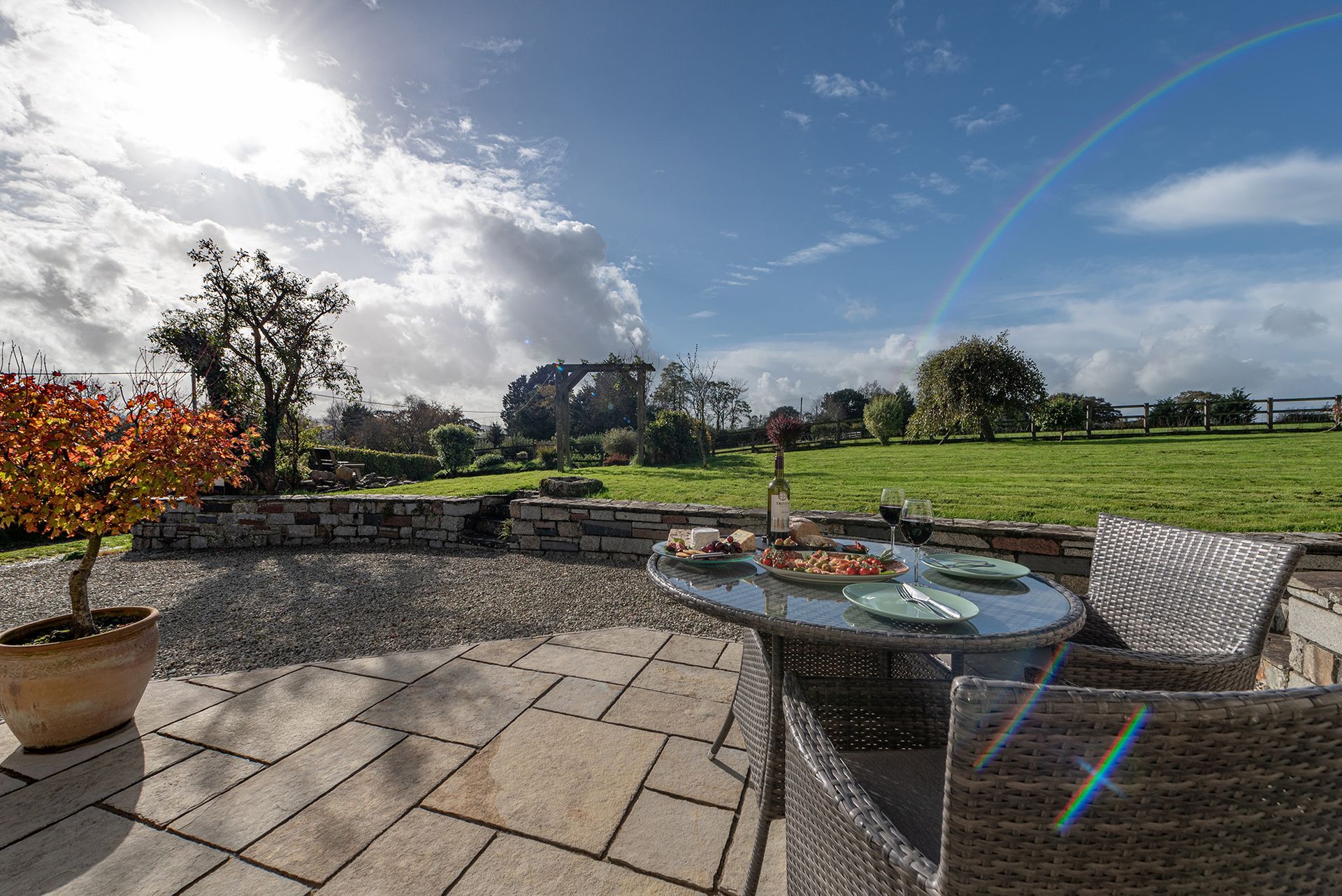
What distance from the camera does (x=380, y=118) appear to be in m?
4.93

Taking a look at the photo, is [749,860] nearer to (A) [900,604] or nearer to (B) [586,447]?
(A) [900,604]

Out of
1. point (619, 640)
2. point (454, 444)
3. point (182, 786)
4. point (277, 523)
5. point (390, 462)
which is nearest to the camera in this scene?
point (182, 786)

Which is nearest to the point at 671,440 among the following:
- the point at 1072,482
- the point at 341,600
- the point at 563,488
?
the point at 563,488

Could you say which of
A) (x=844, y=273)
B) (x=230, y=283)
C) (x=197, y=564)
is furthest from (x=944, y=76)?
(x=230, y=283)

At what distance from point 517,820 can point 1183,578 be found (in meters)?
2.15

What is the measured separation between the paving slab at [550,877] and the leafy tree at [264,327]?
29.6 feet

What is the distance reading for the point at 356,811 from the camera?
1.58 m

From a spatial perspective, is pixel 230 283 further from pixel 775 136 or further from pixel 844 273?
pixel 844 273

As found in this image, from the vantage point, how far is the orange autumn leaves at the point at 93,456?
6.36 feet

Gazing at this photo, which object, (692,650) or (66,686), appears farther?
(692,650)

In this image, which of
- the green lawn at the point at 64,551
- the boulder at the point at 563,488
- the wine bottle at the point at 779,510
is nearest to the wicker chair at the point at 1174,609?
the wine bottle at the point at 779,510

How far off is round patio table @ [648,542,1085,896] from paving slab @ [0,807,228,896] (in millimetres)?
1500

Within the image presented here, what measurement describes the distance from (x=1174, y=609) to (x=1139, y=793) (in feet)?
4.80

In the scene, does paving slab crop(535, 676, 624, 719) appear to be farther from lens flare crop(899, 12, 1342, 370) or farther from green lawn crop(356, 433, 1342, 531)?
lens flare crop(899, 12, 1342, 370)
